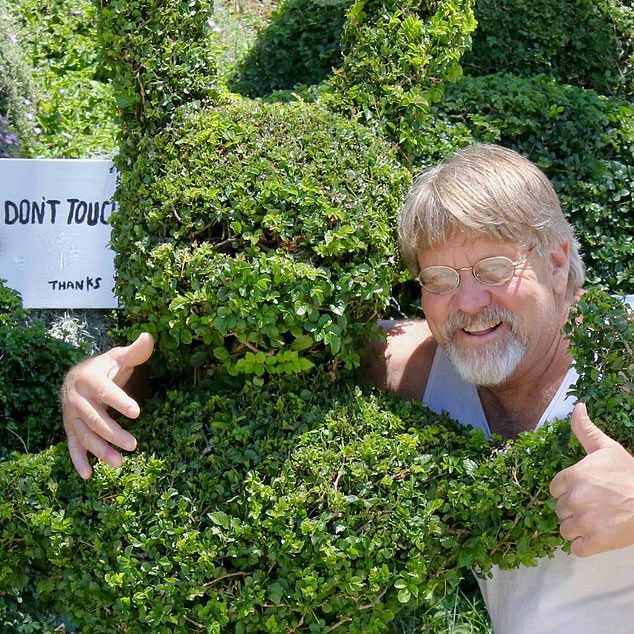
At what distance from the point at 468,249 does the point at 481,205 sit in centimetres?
12

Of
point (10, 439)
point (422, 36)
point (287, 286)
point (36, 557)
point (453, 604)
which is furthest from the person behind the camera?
point (453, 604)

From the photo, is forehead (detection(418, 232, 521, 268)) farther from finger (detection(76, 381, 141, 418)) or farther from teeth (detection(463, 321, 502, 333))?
finger (detection(76, 381, 141, 418))

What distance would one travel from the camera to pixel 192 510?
217 cm

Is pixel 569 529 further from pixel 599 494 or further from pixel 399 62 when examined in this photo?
pixel 399 62

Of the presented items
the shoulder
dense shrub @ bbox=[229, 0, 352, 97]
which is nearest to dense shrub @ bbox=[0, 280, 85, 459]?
the shoulder

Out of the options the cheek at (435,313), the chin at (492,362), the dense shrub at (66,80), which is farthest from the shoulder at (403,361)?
the dense shrub at (66,80)

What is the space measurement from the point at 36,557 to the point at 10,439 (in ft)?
1.67

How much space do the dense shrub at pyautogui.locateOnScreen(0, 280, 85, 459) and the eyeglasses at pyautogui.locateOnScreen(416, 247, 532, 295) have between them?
1.11m

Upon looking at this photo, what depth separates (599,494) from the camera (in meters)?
1.98

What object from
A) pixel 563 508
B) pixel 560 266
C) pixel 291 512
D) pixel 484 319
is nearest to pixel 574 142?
pixel 560 266

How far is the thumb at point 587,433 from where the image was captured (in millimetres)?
2004

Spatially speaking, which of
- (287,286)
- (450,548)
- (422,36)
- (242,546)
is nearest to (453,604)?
(450,548)

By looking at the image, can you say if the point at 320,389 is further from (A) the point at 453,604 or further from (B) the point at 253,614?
(A) the point at 453,604

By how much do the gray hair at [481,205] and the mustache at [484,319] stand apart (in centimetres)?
18
